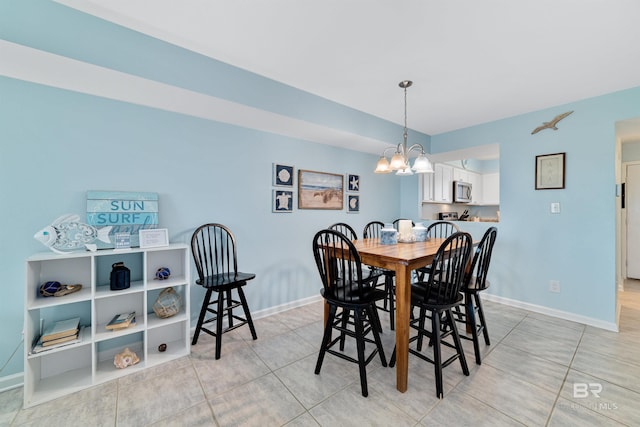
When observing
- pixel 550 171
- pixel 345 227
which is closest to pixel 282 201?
pixel 345 227

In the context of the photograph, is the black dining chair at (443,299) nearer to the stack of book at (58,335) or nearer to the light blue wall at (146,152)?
the light blue wall at (146,152)

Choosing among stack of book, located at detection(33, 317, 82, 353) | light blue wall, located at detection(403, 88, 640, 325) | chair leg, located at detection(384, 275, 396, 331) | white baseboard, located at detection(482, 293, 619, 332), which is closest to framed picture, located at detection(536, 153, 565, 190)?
light blue wall, located at detection(403, 88, 640, 325)

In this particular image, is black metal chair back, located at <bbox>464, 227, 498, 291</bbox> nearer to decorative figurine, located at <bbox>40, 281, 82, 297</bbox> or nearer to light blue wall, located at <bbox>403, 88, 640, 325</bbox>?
light blue wall, located at <bbox>403, 88, 640, 325</bbox>

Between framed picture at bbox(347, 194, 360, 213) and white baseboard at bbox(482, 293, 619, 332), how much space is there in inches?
80.0

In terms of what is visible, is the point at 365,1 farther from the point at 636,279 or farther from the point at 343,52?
the point at 636,279

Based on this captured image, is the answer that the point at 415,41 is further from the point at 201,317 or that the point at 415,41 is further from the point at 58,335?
the point at 58,335

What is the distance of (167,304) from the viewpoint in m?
2.10

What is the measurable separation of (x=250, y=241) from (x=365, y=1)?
7.31 feet

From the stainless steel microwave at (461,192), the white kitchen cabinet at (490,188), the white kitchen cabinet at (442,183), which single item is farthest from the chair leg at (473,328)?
the white kitchen cabinet at (490,188)

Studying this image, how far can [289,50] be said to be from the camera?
76.0 inches

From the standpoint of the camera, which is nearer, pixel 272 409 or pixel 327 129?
pixel 272 409

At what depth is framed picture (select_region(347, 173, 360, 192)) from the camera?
3.66 meters

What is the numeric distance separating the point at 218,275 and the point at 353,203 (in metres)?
2.09

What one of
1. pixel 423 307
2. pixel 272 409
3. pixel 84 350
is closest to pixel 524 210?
pixel 423 307
